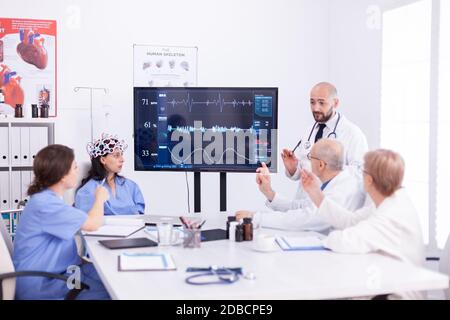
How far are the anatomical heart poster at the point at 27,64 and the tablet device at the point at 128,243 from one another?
2.37 meters

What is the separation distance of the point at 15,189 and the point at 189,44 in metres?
2.00

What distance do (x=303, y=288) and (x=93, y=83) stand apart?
3.46 meters

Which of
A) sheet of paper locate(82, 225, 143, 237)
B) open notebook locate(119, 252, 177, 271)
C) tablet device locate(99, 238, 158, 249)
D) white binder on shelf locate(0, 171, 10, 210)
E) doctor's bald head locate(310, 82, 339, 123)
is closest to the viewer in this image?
open notebook locate(119, 252, 177, 271)

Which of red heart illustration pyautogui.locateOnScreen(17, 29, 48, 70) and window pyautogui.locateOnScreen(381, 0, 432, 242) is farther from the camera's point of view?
red heart illustration pyautogui.locateOnScreen(17, 29, 48, 70)

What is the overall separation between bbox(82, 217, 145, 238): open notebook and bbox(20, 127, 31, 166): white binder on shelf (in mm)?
1314

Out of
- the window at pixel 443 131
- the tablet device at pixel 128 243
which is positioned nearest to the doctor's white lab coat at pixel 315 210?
the tablet device at pixel 128 243

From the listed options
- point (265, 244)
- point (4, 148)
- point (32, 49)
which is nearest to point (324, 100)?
point (265, 244)

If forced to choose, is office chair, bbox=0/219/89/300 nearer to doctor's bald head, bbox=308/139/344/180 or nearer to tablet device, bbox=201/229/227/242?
tablet device, bbox=201/229/227/242

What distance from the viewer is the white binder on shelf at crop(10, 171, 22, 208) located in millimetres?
4199

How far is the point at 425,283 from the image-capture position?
6.32 ft

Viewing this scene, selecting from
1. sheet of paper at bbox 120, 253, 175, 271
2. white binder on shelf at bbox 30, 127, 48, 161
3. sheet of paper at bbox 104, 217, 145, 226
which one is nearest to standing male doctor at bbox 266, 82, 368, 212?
sheet of paper at bbox 104, 217, 145, 226

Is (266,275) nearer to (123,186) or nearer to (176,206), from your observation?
(123,186)

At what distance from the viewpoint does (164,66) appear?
5043 millimetres

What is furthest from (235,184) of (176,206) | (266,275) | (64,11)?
(266,275)
